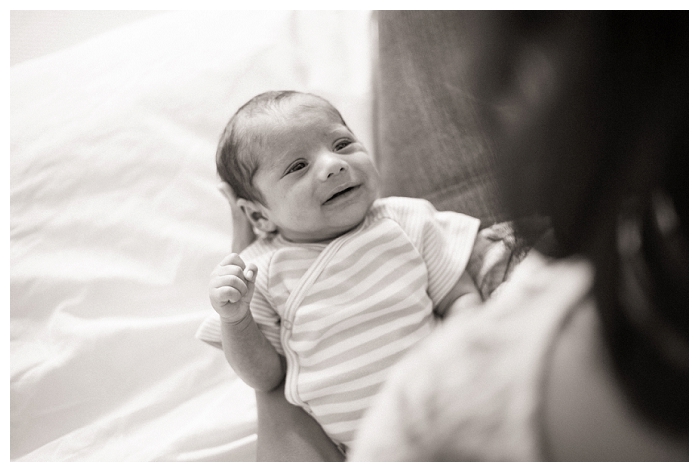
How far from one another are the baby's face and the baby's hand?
77mm

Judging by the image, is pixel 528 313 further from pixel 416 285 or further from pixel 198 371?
pixel 198 371

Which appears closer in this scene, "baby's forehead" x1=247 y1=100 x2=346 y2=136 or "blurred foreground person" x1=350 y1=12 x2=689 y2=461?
"blurred foreground person" x1=350 y1=12 x2=689 y2=461

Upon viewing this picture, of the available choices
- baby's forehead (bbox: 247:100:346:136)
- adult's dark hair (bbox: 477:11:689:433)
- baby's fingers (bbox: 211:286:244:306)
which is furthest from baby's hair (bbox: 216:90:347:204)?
adult's dark hair (bbox: 477:11:689:433)

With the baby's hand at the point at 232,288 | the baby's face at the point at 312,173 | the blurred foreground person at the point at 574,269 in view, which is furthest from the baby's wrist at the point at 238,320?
the blurred foreground person at the point at 574,269

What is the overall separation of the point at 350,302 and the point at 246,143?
197 mm

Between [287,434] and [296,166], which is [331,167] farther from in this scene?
[287,434]

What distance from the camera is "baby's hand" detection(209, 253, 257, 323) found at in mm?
584

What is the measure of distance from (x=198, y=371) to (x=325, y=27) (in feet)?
1.77

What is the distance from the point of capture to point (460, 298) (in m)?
0.66

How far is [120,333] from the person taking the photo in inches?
30.2

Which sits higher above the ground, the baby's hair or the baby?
the baby's hair

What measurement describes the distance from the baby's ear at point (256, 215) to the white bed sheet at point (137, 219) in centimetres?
16

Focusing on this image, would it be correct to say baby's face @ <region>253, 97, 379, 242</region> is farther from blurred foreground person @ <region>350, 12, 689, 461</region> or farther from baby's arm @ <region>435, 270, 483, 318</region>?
blurred foreground person @ <region>350, 12, 689, 461</region>

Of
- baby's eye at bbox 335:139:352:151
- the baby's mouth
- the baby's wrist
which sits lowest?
the baby's wrist
